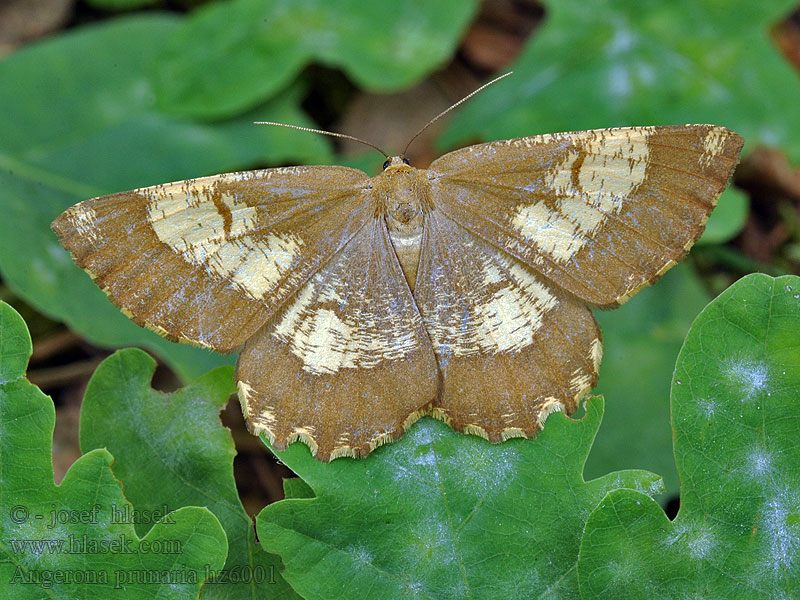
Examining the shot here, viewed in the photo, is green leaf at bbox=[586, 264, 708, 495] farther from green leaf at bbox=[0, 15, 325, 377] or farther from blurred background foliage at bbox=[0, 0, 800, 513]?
Answer: green leaf at bbox=[0, 15, 325, 377]

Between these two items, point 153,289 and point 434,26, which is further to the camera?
point 434,26

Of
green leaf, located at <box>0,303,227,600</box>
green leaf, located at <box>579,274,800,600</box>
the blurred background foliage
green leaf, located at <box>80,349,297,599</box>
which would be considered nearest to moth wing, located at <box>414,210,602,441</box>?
green leaf, located at <box>579,274,800,600</box>

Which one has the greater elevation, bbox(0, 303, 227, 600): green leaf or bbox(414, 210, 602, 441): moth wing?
bbox(414, 210, 602, 441): moth wing

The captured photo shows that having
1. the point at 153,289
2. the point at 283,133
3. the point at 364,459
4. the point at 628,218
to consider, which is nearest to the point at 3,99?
the point at 283,133

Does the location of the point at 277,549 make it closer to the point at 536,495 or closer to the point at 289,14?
the point at 536,495

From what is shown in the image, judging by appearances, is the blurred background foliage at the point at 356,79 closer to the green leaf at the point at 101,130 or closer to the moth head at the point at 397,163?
the green leaf at the point at 101,130
